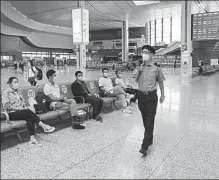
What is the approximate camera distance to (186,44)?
13.6m

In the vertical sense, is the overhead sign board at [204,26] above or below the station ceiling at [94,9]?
below

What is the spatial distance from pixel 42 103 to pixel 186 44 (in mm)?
11508

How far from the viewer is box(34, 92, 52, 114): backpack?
12.9 feet

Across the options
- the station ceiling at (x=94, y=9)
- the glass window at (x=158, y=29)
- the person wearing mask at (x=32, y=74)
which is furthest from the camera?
the glass window at (x=158, y=29)

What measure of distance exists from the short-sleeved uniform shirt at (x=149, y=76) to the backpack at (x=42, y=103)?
6.08ft

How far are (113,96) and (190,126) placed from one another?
2231 mm

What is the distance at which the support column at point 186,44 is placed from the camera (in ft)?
43.3

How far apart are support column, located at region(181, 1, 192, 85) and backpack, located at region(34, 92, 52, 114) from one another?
10.0m

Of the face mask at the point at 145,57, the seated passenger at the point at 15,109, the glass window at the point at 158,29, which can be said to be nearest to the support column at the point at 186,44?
the face mask at the point at 145,57

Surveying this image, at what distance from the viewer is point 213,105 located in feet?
21.8

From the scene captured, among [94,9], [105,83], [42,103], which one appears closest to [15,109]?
[42,103]

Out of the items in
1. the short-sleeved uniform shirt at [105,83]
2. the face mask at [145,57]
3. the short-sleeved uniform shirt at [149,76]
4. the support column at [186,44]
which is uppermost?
the support column at [186,44]

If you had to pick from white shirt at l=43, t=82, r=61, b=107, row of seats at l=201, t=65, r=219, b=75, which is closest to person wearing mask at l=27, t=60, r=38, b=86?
white shirt at l=43, t=82, r=61, b=107

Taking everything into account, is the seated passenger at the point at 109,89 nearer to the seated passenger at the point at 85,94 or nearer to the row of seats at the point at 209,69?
the seated passenger at the point at 85,94
